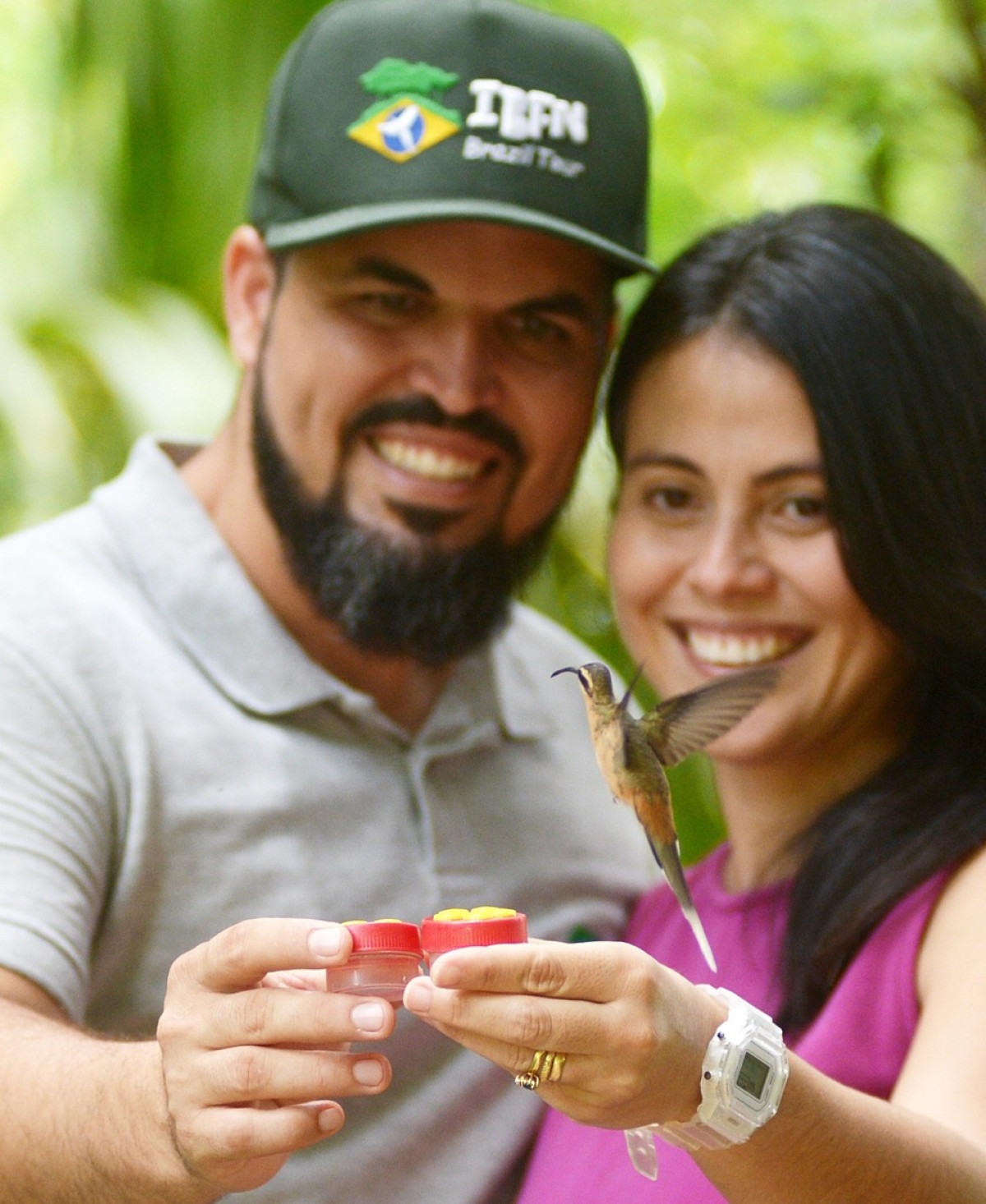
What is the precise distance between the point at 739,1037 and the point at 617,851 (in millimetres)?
1012

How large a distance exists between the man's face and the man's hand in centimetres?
93

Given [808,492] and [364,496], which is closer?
[808,492]

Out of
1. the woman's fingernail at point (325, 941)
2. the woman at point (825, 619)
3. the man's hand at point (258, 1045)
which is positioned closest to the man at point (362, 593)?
the woman at point (825, 619)

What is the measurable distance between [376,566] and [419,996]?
3.41 ft

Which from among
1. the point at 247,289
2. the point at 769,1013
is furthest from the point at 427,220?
the point at 769,1013

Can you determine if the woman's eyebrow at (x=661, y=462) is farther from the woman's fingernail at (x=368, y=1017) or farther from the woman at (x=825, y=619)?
the woman's fingernail at (x=368, y=1017)

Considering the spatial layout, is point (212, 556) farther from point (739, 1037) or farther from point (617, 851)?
point (739, 1037)

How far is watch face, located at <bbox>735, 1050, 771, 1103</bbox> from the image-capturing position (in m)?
1.17

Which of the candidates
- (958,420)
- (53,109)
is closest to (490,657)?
(958,420)

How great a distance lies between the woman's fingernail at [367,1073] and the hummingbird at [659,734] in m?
0.34

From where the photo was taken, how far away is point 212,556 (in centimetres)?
200

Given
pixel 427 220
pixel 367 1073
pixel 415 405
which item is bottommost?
pixel 367 1073

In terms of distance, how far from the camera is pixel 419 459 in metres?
2.01

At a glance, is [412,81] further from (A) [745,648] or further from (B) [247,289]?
(A) [745,648]
